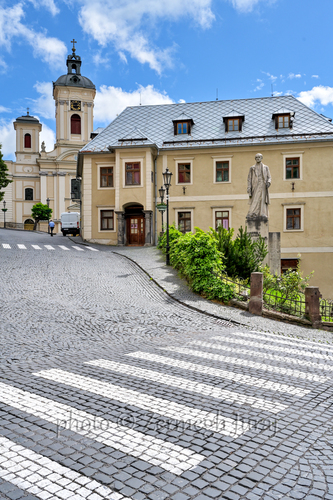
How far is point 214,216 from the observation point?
3158 cm

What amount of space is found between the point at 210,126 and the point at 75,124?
4526 centimetres

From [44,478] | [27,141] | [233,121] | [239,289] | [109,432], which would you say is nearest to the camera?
[44,478]

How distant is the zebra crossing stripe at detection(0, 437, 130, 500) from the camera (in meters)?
3.23

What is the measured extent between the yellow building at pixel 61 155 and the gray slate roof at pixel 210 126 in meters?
36.5

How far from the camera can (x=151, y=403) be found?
16.4 feet

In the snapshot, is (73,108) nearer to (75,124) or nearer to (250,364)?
(75,124)

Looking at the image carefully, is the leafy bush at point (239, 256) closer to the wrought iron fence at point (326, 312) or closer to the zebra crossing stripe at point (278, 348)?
the wrought iron fence at point (326, 312)

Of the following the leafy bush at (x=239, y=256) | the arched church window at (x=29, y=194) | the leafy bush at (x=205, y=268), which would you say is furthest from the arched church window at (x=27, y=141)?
the leafy bush at (x=205, y=268)

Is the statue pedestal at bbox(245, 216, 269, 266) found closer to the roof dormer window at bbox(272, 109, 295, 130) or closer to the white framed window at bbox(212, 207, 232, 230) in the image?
the white framed window at bbox(212, 207, 232, 230)

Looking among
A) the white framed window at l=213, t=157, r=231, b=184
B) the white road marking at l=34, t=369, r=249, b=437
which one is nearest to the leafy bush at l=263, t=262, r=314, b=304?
the white road marking at l=34, t=369, r=249, b=437

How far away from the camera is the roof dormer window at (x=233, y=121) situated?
3250cm

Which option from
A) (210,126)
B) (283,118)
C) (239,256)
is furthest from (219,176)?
(239,256)

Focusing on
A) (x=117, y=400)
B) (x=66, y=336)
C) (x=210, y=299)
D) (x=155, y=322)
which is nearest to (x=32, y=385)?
(x=117, y=400)

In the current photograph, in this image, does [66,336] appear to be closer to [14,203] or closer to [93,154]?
[93,154]
